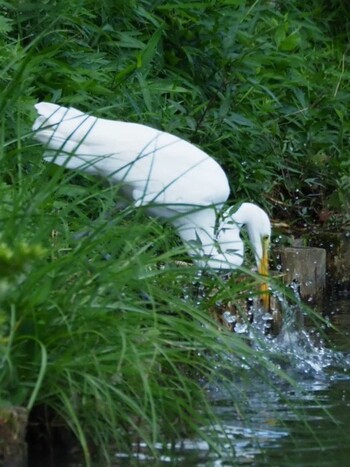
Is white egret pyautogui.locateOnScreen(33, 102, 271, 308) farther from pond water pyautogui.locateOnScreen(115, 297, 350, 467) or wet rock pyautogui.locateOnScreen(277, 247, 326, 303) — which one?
wet rock pyautogui.locateOnScreen(277, 247, 326, 303)

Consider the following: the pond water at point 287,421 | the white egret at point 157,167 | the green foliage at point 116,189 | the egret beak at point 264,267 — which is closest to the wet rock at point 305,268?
the green foliage at point 116,189

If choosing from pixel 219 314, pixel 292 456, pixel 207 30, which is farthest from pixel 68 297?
pixel 207 30

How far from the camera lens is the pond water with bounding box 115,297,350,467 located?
3.86 m

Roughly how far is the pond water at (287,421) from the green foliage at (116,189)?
0.38ft

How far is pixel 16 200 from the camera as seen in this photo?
13.0 feet

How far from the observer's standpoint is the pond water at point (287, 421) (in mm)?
3857

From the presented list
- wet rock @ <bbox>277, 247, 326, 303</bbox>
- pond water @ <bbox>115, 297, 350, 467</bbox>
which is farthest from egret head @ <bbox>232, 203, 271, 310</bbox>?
wet rock @ <bbox>277, 247, 326, 303</bbox>

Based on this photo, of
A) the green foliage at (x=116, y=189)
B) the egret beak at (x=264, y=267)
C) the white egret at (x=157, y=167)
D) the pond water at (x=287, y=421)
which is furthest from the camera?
the egret beak at (x=264, y=267)

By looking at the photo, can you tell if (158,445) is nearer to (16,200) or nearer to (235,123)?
(16,200)

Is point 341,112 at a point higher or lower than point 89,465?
higher

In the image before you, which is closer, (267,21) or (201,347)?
(201,347)

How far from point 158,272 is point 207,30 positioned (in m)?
4.08

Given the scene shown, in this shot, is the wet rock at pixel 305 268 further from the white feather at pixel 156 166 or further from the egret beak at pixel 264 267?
the white feather at pixel 156 166

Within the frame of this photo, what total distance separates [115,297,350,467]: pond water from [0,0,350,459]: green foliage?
0.38ft
